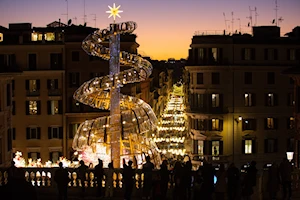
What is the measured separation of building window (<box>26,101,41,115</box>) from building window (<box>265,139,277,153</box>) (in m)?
21.6

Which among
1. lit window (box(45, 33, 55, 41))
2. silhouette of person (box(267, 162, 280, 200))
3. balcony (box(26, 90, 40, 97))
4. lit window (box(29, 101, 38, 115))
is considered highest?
lit window (box(45, 33, 55, 41))

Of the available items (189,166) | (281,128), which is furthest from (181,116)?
(189,166)

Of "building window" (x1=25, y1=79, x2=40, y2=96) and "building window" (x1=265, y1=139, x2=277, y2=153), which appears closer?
"building window" (x1=25, y1=79, x2=40, y2=96)

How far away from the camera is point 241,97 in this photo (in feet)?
187

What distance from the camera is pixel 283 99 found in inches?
2253

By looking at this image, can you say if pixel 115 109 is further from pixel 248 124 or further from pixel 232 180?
pixel 248 124

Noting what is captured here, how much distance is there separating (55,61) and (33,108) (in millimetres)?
4840

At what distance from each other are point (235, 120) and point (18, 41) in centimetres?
2136

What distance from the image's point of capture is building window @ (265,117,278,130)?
57219 mm

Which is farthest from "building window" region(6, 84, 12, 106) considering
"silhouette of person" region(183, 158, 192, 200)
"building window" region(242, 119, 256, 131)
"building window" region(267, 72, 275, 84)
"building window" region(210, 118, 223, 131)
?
"building window" region(267, 72, 275, 84)

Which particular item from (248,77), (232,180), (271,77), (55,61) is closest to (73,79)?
(55,61)

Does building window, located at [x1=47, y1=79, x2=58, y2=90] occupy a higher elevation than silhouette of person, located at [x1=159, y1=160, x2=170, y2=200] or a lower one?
higher

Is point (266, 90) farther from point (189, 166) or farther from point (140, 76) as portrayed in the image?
point (189, 166)

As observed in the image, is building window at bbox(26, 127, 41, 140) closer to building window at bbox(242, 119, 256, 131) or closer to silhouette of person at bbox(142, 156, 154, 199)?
building window at bbox(242, 119, 256, 131)
